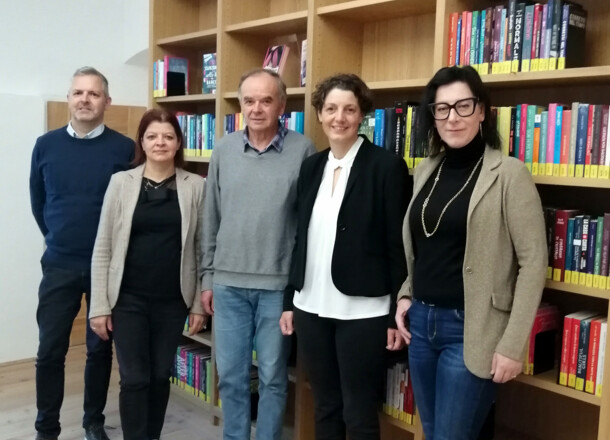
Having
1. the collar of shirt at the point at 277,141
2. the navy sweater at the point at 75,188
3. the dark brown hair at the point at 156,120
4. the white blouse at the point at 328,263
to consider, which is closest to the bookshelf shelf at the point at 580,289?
the white blouse at the point at 328,263

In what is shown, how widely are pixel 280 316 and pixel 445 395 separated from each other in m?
0.75

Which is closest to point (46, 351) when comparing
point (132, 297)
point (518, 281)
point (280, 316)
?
point (132, 297)

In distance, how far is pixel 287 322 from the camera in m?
2.25

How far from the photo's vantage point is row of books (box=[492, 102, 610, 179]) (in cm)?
185

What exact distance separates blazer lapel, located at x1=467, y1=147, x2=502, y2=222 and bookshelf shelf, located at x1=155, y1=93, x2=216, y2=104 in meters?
1.82

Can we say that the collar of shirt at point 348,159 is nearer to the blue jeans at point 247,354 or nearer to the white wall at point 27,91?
the blue jeans at point 247,354

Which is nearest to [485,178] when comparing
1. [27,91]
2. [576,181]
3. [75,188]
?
[576,181]

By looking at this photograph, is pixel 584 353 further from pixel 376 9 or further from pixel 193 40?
pixel 193 40

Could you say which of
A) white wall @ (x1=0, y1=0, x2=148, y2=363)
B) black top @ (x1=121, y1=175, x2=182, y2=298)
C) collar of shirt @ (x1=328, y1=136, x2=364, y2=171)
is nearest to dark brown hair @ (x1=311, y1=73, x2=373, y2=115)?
collar of shirt @ (x1=328, y1=136, x2=364, y2=171)

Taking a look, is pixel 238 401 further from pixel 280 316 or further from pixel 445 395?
pixel 445 395

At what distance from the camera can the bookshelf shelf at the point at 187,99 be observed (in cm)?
323

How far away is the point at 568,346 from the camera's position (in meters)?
1.95

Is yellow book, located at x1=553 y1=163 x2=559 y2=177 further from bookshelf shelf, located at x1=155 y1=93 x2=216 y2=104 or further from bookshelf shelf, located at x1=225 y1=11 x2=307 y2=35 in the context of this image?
bookshelf shelf, located at x1=155 y1=93 x2=216 y2=104

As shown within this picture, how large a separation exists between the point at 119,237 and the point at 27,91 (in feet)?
7.39
